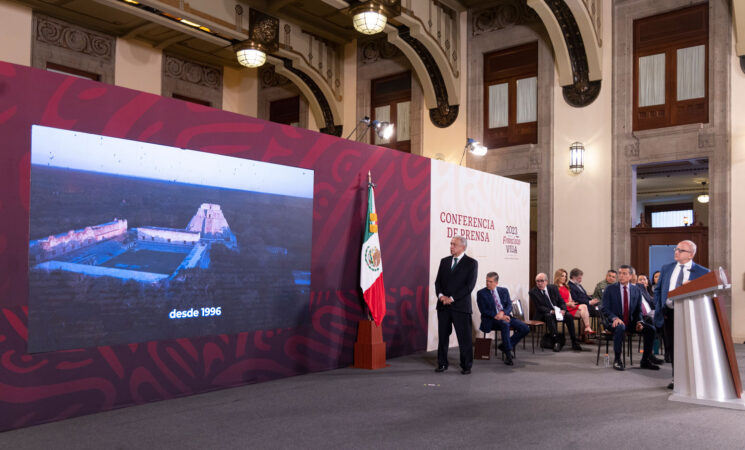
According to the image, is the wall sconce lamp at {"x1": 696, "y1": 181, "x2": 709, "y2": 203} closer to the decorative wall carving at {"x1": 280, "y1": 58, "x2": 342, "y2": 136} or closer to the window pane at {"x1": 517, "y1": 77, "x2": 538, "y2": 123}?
the window pane at {"x1": 517, "y1": 77, "x2": 538, "y2": 123}

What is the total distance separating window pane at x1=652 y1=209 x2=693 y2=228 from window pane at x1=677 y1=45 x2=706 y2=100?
8275 mm

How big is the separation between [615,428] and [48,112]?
454cm

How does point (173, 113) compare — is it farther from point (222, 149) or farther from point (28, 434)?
point (28, 434)

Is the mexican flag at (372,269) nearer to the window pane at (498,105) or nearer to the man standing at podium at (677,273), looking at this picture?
the man standing at podium at (677,273)

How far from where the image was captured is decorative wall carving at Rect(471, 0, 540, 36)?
1188 cm

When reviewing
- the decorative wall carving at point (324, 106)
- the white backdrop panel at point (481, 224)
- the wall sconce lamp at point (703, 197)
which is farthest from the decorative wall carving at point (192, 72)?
the wall sconce lamp at point (703, 197)

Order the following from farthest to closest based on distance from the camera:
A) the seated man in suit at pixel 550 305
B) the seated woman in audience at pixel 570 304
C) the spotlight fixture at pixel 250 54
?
the spotlight fixture at pixel 250 54, the seated woman in audience at pixel 570 304, the seated man in suit at pixel 550 305

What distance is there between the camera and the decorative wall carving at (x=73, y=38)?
11750mm

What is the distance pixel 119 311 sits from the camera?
16.2 feet

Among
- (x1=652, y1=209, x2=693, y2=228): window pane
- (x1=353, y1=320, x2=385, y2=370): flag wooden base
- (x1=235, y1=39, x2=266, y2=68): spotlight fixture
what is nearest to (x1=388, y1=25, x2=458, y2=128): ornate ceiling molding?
(x1=235, y1=39, x2=266, y2=68): spotlight fixture

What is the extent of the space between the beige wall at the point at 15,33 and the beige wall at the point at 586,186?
31.4 ft

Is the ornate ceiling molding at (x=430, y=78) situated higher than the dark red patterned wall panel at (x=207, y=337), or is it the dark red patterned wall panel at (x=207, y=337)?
the ornate ceiling molding at (x=430, y=78)

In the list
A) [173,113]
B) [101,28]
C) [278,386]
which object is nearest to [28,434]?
[278,386]

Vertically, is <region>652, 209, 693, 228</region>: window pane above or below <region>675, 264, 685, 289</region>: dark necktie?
above
